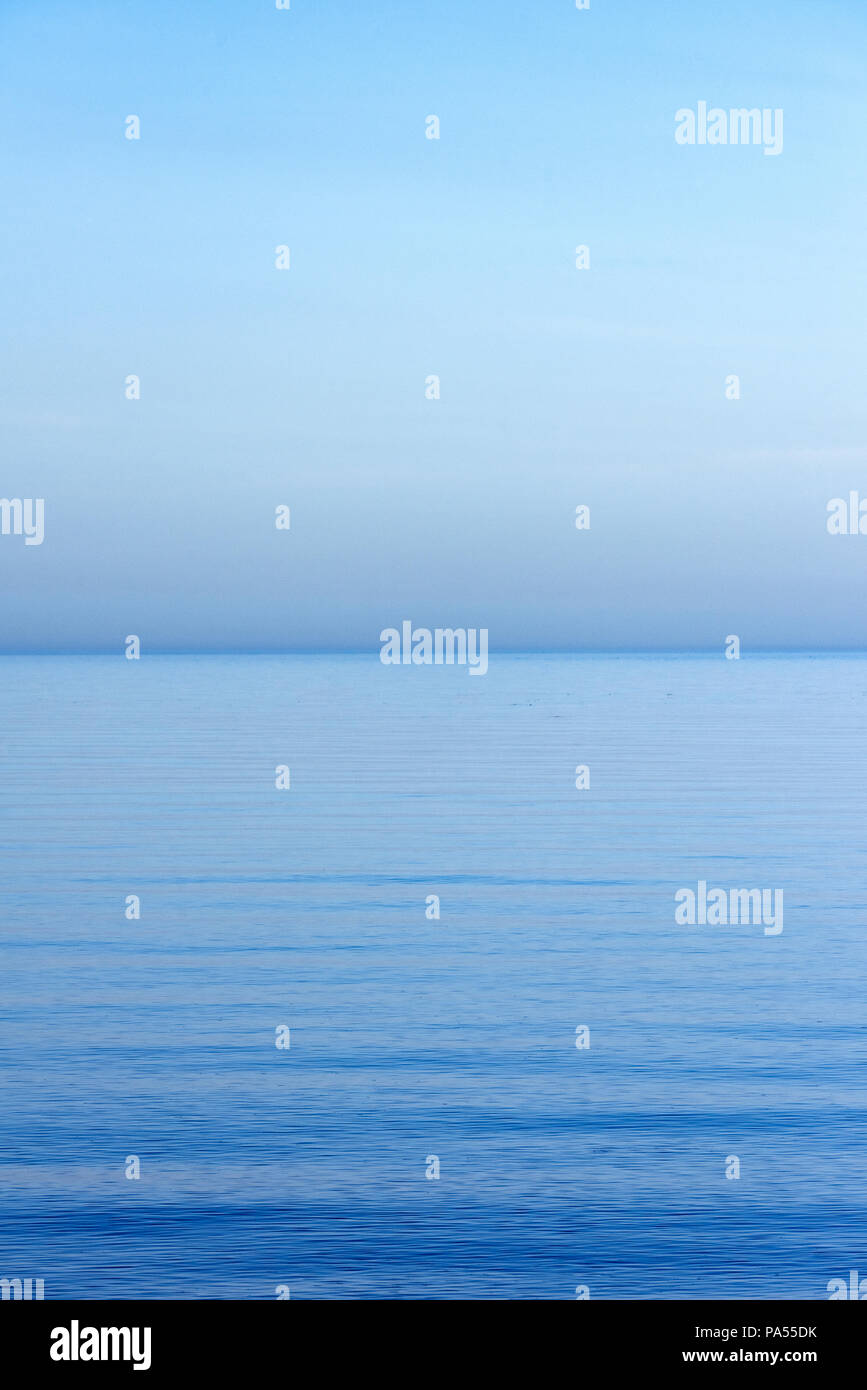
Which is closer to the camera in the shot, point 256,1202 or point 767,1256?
point 767,1256

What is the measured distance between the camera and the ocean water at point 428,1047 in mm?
12695

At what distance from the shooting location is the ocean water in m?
12.7

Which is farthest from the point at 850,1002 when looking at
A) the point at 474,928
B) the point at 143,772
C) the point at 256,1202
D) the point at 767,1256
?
the point at 143,772

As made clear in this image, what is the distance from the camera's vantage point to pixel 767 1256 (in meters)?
12.6

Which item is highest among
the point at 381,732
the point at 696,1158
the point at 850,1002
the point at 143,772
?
the point at 381,732

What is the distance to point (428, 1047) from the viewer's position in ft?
61.6

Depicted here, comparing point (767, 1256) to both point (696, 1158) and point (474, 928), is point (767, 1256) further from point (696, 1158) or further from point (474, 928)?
point (474, 928)
